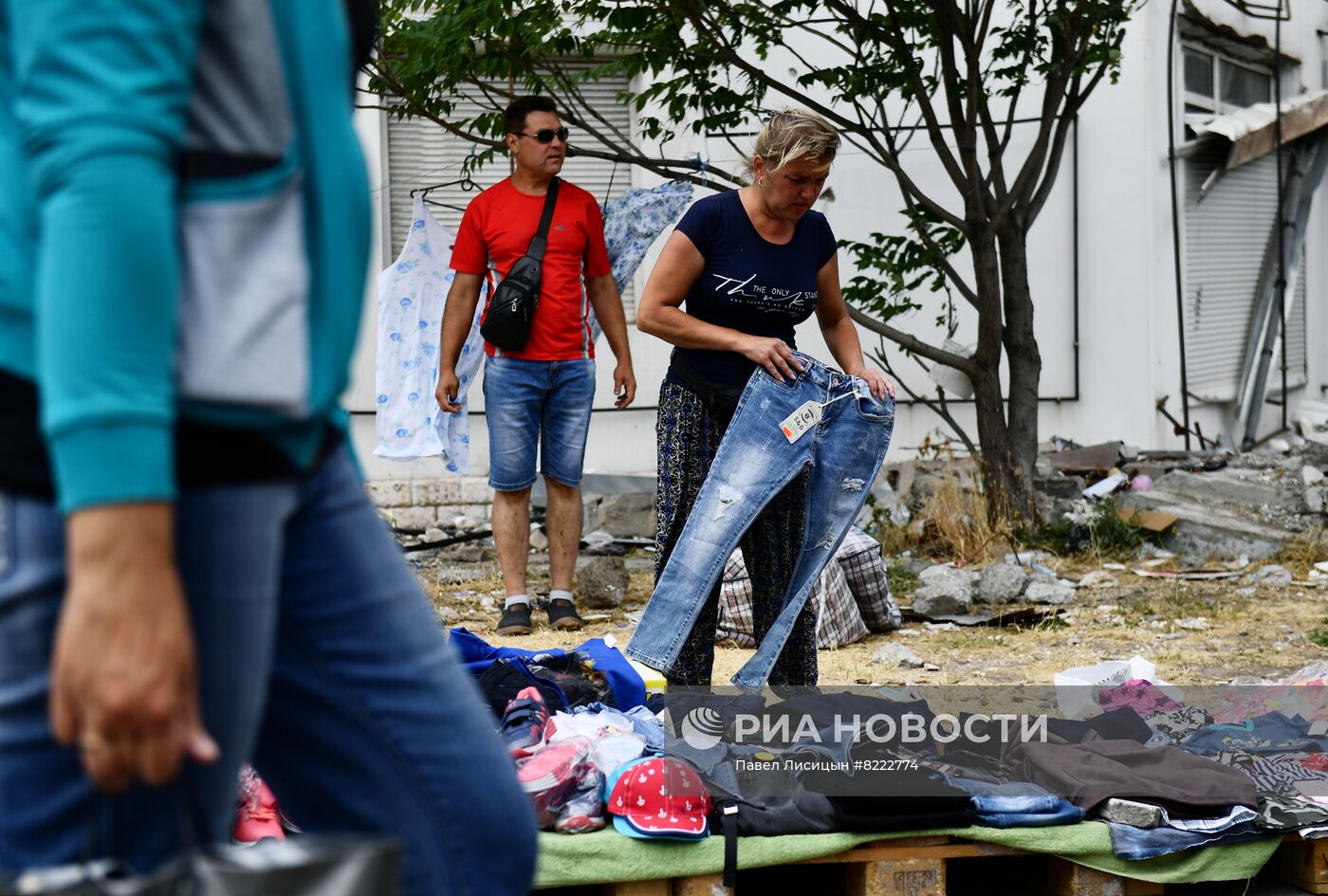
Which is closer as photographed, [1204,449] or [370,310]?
[370,310]

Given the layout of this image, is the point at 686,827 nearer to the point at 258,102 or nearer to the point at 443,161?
the point at 258,102

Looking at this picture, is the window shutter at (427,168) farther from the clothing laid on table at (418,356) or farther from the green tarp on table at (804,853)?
the green tarp on table at (804,853)

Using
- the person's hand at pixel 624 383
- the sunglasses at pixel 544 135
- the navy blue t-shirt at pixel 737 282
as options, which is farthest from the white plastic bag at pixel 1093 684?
the sunglasses at pixel 544 135

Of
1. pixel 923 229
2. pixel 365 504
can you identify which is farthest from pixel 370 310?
pixel 365 504

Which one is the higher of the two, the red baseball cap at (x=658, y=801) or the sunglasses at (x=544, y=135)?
the sunglasses at (x=544, y=135)

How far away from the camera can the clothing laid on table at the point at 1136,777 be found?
345 cm

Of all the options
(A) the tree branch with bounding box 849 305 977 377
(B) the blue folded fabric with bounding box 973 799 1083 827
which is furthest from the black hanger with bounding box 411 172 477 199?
(B) the blue folded fabric with bounding box 973 799 1083 827

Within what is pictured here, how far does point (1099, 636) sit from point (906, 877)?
3.54 metres

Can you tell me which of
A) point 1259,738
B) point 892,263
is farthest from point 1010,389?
point 1259,738

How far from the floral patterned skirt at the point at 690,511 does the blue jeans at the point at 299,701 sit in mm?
3046

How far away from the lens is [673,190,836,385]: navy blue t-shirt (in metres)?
4.56

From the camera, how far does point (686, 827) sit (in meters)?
3.20

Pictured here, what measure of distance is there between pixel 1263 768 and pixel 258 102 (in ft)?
11.0

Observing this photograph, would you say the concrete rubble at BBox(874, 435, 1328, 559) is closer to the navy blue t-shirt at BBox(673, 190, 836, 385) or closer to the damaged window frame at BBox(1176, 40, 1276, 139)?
the damaged window frame at BBox(1176, 40, 1276, 139)
